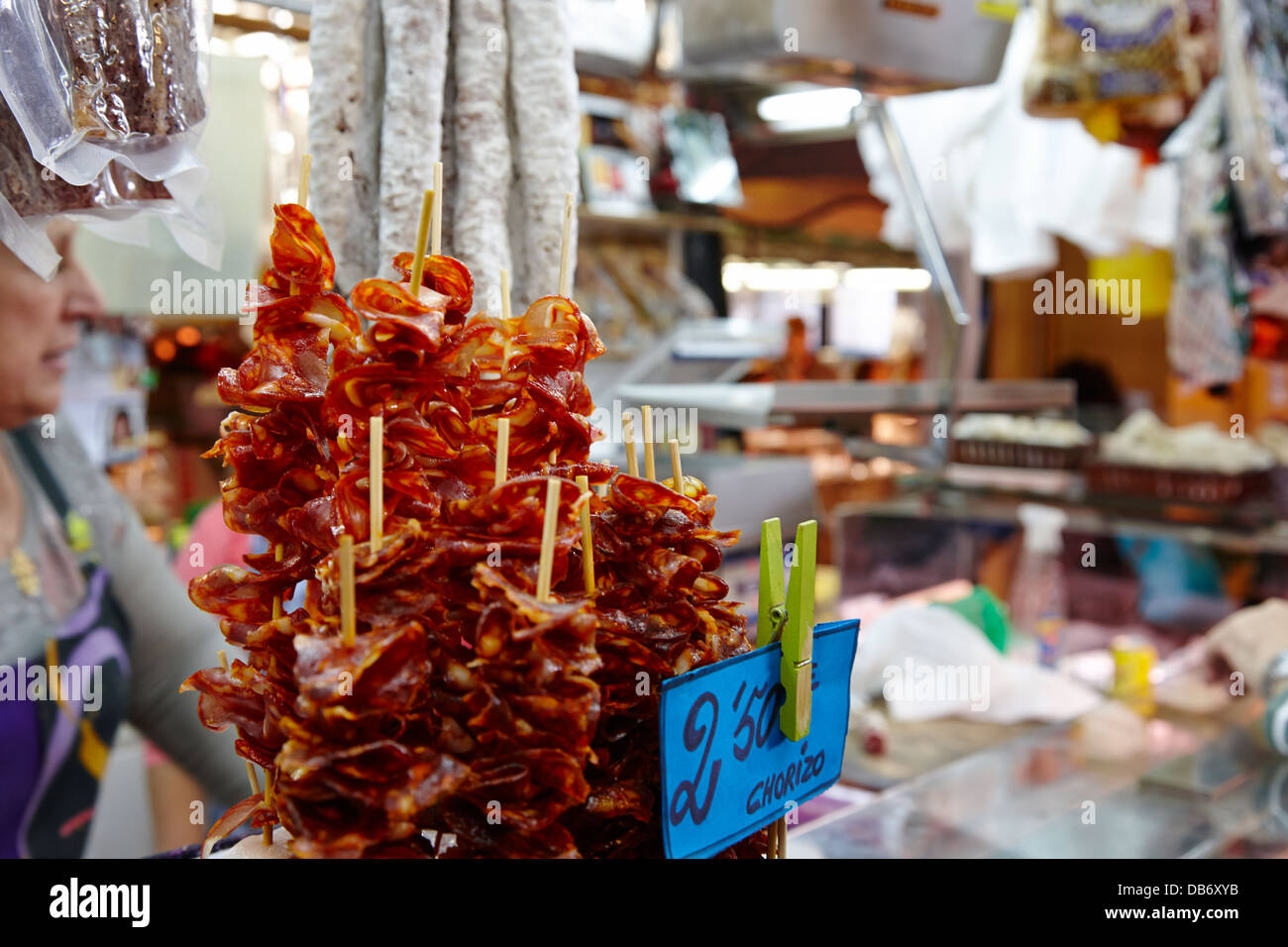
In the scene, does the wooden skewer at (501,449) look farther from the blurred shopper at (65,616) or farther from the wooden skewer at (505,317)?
the blurred shopper at (65,616)

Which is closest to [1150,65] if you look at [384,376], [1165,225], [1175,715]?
[1165,225]

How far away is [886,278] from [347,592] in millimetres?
5981

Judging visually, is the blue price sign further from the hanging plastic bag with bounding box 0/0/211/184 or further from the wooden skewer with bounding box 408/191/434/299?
the hanging plastic bag with bounding box 0/0/211/184

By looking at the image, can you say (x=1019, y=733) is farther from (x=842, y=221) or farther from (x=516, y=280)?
(x=842, y=221)

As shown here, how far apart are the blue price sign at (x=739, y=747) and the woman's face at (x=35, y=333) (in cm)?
146

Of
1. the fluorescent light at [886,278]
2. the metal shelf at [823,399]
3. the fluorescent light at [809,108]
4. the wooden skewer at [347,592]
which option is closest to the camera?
the wooden skewer at [347,592]

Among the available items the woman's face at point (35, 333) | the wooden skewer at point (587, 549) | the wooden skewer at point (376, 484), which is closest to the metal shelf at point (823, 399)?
the woman's face at point (35, 333)

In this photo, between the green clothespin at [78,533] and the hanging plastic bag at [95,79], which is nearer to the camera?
the hanging plastic bag at [95,79]

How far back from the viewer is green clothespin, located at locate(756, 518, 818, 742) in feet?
2.66

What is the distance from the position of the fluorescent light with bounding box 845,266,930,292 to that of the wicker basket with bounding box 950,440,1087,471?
6.57ft

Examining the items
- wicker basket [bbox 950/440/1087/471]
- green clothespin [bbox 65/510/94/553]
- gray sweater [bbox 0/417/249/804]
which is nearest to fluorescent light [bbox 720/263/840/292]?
wicker basket [bbox 950/440/1087/471]

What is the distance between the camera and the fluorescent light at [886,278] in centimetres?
566

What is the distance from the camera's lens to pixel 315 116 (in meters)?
1.12
